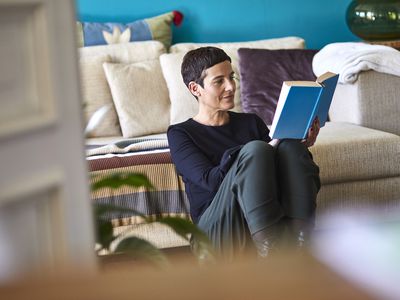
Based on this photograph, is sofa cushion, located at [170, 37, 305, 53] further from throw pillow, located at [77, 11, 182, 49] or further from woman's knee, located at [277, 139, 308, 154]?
woman's knee, located at [277, 139, 308, 154]

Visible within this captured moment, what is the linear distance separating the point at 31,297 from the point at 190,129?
227 centimetres

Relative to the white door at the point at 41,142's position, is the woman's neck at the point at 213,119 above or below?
below

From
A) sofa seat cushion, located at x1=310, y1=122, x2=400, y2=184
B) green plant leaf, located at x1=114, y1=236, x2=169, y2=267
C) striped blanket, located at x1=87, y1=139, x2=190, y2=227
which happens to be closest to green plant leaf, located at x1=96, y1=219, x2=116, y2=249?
green plant leaf, located at x1=114, y1=236, x2=169, y2=267

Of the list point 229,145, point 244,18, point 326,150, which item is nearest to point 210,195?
point 229,145

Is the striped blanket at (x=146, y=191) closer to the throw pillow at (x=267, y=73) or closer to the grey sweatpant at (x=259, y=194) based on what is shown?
the grey sweatpant at (x=259, y=194)

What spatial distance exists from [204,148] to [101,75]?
4.17ft

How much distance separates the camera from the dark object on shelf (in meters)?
3.95

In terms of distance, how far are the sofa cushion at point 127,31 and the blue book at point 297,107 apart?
1676mm

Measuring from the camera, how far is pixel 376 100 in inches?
133

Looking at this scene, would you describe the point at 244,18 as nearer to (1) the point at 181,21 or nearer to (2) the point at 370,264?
(1) the point at 181,21

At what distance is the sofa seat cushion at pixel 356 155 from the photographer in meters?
3.02

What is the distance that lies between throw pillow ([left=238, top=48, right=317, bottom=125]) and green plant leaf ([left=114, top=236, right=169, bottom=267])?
256 cm

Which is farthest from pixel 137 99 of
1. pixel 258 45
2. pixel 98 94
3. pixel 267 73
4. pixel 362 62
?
pixel 362 62

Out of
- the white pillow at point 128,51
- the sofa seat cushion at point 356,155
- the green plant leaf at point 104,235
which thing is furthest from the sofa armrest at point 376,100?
the green plant leaf at point 104,235
